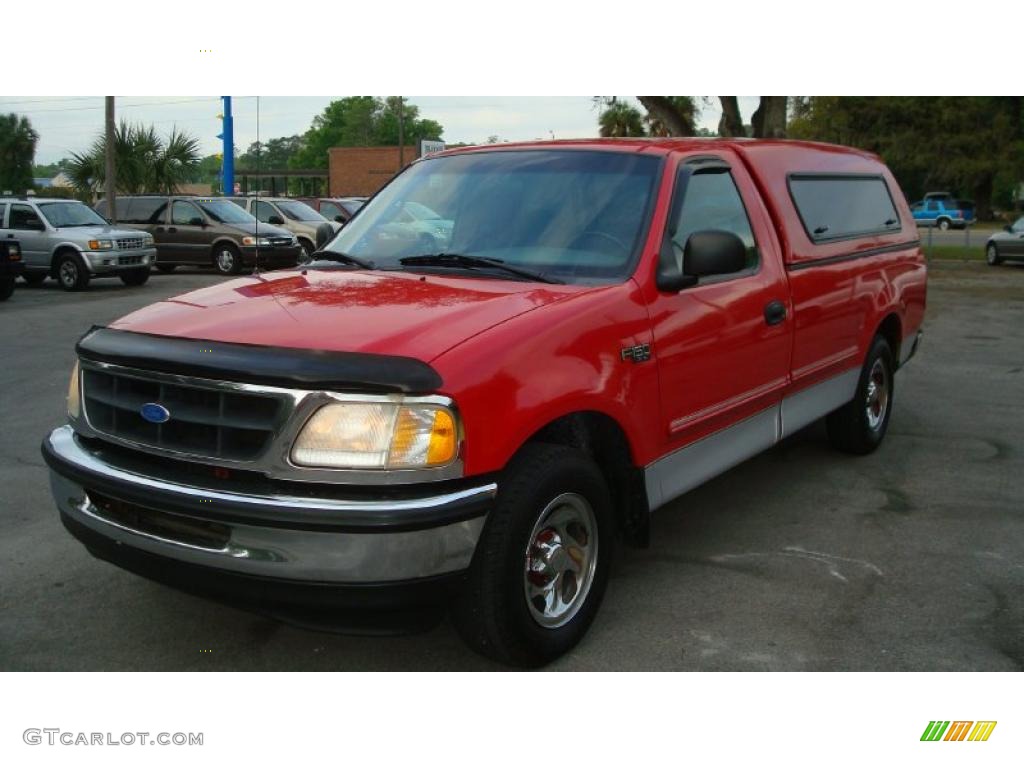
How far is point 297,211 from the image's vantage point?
2545 centimetres

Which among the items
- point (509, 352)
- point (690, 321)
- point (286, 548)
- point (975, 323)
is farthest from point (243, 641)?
point (975, 323)

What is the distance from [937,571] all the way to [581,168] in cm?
243

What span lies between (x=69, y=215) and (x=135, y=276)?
70.9 inches

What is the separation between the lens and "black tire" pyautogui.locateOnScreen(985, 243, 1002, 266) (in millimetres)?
25594

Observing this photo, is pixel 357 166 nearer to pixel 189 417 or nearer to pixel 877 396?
pixel 877 396

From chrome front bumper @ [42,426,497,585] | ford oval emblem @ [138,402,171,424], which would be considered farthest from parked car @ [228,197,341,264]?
chrome front bumper @ [42,426,497,585]

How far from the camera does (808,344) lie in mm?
5367

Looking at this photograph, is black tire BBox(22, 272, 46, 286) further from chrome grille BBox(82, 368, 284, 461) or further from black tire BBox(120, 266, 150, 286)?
chrome grille BBox(82, 368, 284, 461)

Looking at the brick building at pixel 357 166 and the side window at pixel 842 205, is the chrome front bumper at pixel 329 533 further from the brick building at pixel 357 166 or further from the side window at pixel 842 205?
the brick building at pixel 357 166

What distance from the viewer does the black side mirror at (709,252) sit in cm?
412

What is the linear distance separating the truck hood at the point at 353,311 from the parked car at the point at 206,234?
1795cm

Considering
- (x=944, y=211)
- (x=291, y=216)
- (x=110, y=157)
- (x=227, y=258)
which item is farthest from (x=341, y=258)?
(x=944, y=211)

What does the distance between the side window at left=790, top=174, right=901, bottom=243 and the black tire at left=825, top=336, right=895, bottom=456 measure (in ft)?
2.61

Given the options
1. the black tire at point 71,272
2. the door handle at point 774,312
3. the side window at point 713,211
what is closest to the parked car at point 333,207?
the black tire at point 71,272
